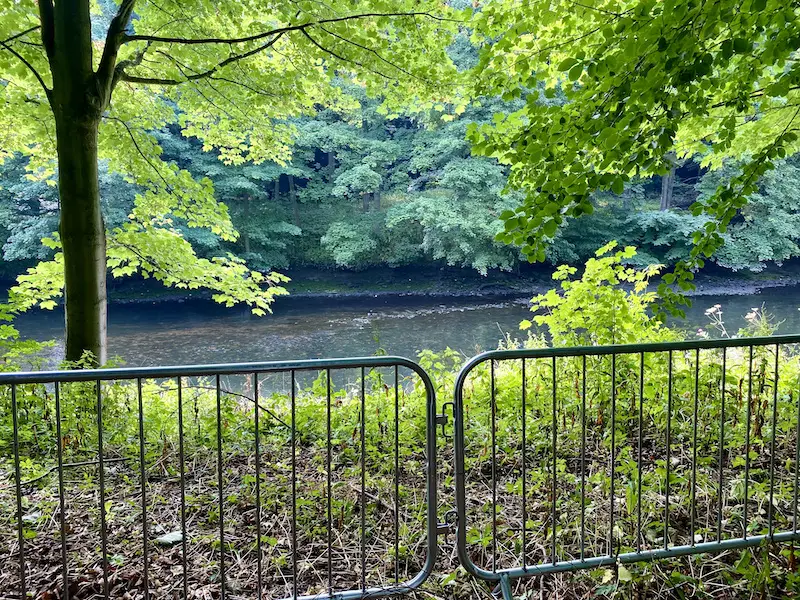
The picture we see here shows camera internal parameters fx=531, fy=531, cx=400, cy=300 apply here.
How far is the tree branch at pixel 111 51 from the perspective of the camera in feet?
16.6

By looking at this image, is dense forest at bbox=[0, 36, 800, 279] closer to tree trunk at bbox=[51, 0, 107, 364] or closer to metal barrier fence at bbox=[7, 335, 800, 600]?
tree trunk at bbox=[51, 0, 107, 364]

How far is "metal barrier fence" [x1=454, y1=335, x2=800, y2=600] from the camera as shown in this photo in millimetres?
2725

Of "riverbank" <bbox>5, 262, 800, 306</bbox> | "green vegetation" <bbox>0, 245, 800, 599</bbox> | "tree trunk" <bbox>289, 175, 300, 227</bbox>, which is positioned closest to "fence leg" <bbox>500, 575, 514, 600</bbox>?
"green vegetation" <bbox>0, 245, 800, 599</bbox>

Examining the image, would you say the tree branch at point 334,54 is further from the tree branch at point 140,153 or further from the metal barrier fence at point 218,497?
the metal barrier fence at point 218,497

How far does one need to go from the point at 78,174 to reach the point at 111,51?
4.11ft

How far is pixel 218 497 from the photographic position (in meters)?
3.51

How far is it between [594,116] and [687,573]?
247cm

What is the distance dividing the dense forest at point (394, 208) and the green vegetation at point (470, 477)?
59.2ft

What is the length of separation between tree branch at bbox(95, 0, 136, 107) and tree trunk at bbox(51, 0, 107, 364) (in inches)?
5.7

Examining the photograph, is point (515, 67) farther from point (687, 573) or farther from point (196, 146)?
point (196, 146)

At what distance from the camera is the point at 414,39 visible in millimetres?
5508

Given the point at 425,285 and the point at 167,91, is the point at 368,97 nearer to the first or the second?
the point at 167,91

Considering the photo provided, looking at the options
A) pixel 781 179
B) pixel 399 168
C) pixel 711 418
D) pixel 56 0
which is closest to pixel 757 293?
pixel 781 179

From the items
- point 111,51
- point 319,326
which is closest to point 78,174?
point 111,51
